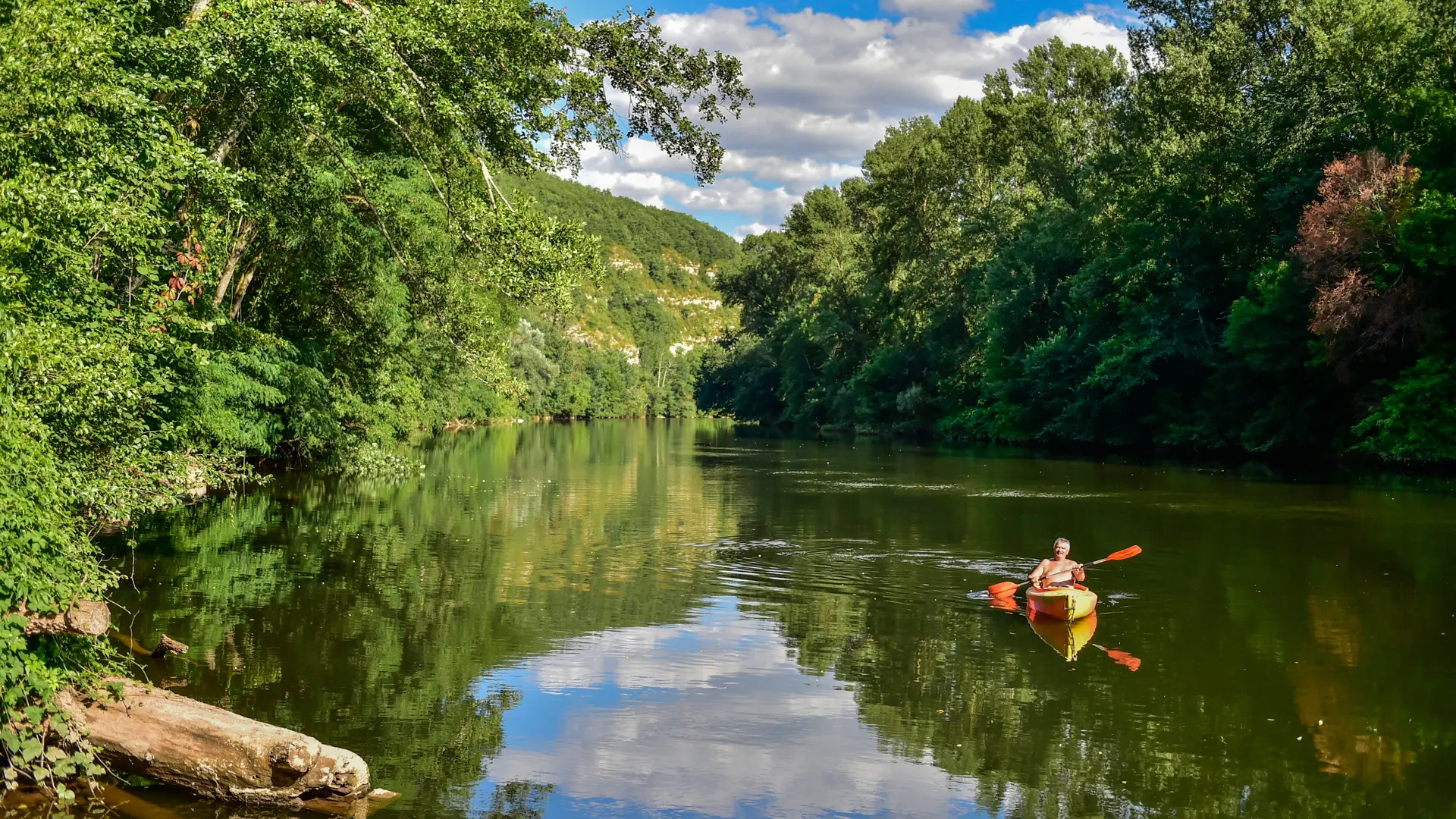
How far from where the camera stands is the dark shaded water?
30.5 feet

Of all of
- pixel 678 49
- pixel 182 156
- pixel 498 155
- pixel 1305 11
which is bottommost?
pixel 182 156

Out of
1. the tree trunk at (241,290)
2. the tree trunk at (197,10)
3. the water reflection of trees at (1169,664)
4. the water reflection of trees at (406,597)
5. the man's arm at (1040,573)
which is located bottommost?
the water reflection of trees at (406,597)

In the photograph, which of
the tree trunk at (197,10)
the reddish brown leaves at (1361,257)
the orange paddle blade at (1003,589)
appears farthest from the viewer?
the reddish brown leaves at (1361,257)

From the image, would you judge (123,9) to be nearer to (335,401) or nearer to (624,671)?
(624,671)

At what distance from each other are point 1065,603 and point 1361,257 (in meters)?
26.4

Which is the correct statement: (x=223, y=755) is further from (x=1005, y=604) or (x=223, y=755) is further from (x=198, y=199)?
(x=1005, y=604)

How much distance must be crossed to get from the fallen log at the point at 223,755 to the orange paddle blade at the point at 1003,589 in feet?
32.9

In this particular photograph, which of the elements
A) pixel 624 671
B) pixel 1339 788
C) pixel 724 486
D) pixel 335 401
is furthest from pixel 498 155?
pixel 724 486

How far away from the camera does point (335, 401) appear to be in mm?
28938

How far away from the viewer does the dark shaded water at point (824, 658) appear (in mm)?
9281

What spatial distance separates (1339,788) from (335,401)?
24.6 m

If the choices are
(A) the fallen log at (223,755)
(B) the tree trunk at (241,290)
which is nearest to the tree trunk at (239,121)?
(A) the fallen log at (223,755)

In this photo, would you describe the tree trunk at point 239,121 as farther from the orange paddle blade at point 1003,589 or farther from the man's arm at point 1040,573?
the man's arm at point 1040,573

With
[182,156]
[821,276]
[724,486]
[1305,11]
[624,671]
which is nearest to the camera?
[182,156]
